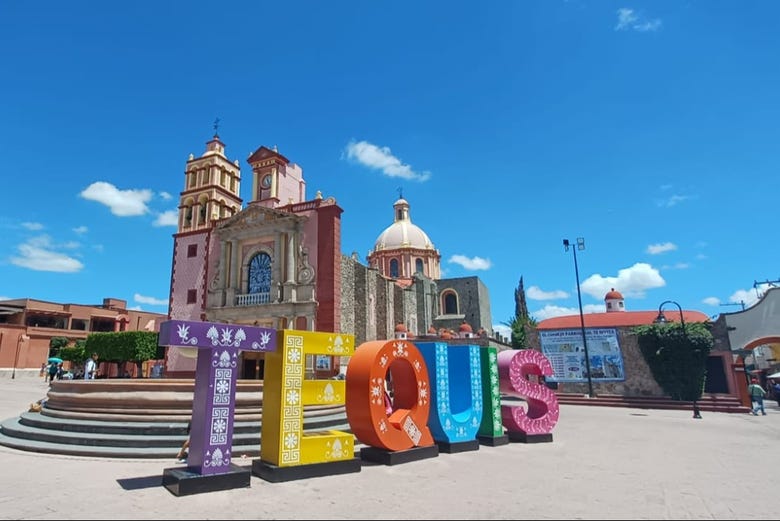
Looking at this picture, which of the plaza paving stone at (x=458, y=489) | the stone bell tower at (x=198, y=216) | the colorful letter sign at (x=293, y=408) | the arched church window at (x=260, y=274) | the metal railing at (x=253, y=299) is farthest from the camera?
the stone bell tower at (x=198, y=216)

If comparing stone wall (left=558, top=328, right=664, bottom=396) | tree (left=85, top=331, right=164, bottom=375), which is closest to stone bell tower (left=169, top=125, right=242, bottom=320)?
tree (left=85, top=331, right=164, bottom=375)

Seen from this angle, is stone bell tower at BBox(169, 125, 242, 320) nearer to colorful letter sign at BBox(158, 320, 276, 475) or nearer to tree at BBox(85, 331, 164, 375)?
tree at BBox(85, 331, 164, 375)

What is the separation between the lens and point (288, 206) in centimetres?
2381

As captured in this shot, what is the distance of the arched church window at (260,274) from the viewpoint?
915 inches

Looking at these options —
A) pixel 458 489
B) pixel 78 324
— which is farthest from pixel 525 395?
pixel 78 324

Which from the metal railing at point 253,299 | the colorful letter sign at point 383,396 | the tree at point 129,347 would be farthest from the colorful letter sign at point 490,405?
the tree at point 129,347

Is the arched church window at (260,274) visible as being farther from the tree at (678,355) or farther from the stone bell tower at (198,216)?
the tree at (678,355)

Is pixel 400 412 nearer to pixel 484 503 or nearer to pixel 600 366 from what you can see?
pixel 484 503

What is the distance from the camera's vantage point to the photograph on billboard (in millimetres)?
23266

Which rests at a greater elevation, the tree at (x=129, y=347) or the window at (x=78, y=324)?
the window at (x=78, y=324)

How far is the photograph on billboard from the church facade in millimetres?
12077

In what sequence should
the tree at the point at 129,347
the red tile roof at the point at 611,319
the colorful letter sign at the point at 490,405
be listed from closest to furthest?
the colorful letter sign at the point at 490,405 → the red tile roof at the point at 611,319 → the tree at the point at 129,347

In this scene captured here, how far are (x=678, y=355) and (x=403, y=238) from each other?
1172 inches

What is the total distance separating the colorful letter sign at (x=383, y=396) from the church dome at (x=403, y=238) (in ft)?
124
